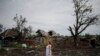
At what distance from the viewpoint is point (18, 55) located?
17.8m

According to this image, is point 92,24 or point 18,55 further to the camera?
point 92,24

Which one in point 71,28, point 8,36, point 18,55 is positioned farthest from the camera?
point 8,36

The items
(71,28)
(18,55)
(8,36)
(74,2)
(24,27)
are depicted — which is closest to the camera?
(18,55)

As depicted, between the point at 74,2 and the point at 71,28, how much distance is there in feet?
18.9

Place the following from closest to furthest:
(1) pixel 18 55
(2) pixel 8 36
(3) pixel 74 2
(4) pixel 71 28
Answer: (1) pixel 18 55 < (4) pixel 71 28 < (3) pixel 74 2 < (2) pixel 8 36

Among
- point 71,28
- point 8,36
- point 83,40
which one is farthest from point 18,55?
point 8,36

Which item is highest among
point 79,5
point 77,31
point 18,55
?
point 79,5

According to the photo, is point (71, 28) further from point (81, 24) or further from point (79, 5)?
point (79, 5)

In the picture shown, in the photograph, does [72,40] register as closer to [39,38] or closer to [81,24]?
[81,24]

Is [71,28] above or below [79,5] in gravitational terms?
below

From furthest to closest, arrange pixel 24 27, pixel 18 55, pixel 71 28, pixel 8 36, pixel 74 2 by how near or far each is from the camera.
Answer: pixel 24 27
pixel 8 36
pixel 74 2
pixel 71 28
pixel 18 55

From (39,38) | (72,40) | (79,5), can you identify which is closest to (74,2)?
(79,5)

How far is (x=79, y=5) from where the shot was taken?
135ft

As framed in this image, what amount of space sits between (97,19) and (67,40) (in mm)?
7415
